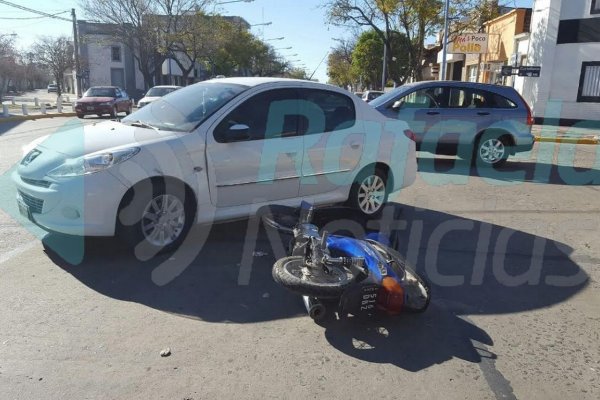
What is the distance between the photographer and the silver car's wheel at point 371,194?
20.7 feet

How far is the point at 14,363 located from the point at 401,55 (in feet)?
129

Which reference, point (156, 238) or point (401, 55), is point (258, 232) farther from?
point (401, 55)

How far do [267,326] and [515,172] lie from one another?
27.6ft

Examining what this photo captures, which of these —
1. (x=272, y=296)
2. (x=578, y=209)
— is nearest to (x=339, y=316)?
(x=272, y=296)

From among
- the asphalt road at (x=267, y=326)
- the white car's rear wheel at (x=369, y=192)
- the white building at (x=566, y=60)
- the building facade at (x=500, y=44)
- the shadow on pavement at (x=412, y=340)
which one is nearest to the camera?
the asphalt road at (x=267, y=326)

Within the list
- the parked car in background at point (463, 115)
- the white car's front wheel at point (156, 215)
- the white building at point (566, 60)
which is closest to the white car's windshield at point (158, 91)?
the parked car in background at point (463, 115)

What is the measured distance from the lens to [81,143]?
4758 mm

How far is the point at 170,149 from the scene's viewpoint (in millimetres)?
4711

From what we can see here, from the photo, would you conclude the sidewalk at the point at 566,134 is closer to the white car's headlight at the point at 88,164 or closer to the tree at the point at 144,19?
the white car's headlight at the point at 88,164

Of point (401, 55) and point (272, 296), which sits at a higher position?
point (401, 55)

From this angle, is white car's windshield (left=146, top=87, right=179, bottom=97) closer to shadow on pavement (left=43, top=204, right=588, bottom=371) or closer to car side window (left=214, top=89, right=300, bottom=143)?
shadow on pavement (left=43, top=204, right=588, bottom=371)

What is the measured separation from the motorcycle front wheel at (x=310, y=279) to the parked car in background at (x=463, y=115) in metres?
7.32

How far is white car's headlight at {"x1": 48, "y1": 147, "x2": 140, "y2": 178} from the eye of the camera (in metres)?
4.41

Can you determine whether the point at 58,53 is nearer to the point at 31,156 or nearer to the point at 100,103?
the point at 100,103
